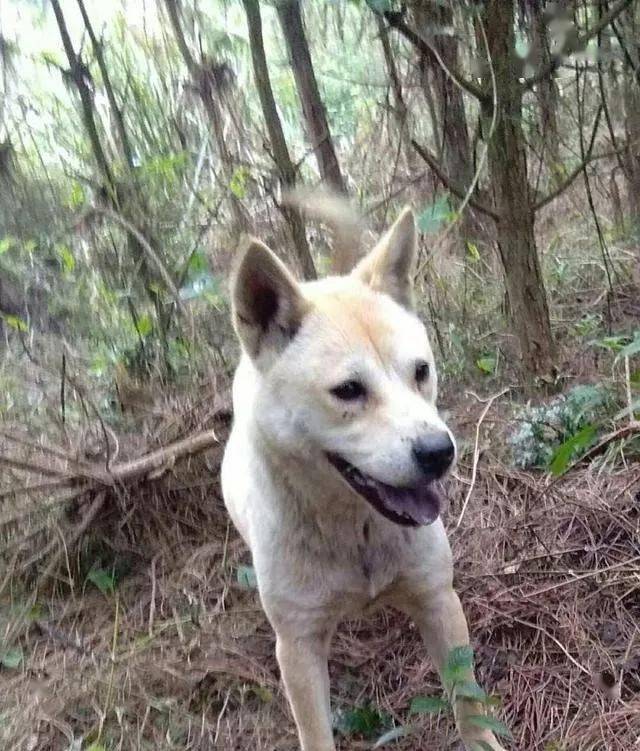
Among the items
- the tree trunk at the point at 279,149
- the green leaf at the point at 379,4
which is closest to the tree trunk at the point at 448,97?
the green leaf at the point at 379,4

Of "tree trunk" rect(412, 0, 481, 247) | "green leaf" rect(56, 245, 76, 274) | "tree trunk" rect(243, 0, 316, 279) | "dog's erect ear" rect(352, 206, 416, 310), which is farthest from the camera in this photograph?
"green leaf" rect(56, 245, 76, 274)

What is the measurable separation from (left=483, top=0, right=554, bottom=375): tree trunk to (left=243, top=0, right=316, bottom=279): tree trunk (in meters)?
1.26

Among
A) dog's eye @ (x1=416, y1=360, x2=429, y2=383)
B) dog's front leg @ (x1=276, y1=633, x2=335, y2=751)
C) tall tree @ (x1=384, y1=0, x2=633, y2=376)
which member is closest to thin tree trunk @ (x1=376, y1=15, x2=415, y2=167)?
tall tree @ (x1=384, y1=0, x2=633, y2=376)

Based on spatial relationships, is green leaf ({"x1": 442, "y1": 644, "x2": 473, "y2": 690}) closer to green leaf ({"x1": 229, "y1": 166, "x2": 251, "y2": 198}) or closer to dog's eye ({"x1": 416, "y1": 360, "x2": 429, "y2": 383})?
dog's eye ({"x1": 416, "y1": 360, "x2": 429, "y2": 383})

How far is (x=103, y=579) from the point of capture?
13.6ft

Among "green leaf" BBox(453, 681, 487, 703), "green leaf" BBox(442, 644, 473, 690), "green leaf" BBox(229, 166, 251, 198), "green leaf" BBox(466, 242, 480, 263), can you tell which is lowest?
"green leaf" BBox(466, 242, 480, 263)

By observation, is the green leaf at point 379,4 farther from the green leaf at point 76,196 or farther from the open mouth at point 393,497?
the green leaf at point 76,196

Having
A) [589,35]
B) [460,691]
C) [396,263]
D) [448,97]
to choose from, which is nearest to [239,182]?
[448,97]

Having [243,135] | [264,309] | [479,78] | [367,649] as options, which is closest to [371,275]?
[264,309]

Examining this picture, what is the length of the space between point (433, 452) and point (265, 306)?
71 centimetres

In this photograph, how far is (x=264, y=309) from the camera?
2562 millimetres

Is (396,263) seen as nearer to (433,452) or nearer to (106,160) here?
Answer: (433,452)

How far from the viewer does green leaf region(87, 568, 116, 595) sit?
414 centimetres

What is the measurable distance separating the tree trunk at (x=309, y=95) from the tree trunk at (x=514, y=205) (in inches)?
57.1
